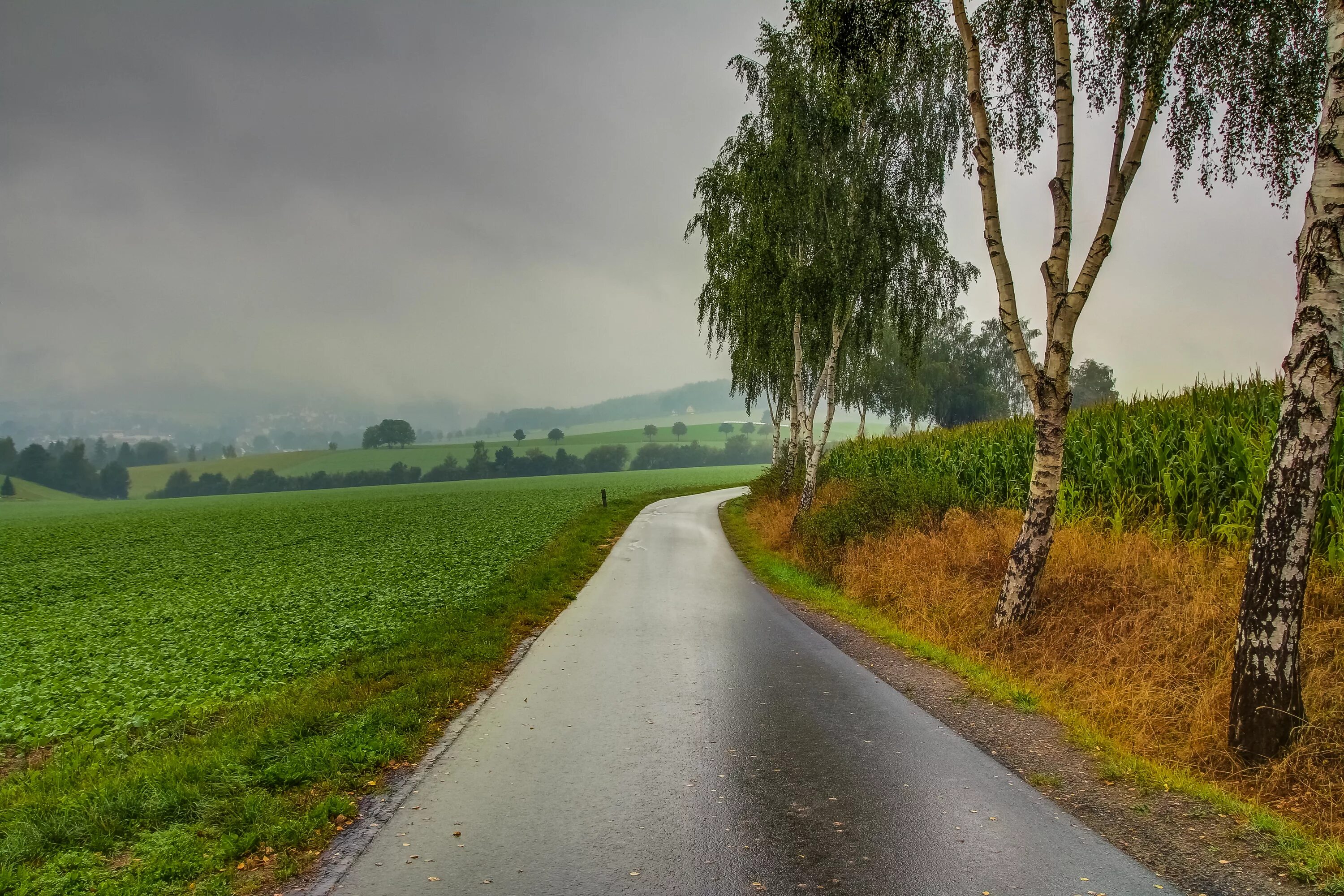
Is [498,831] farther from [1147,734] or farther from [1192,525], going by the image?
[1192,525]

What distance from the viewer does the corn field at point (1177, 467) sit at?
28.0 ft

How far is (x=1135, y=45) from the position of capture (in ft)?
27.2

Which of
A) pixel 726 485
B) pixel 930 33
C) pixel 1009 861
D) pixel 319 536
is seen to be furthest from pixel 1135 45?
pixel 726 485

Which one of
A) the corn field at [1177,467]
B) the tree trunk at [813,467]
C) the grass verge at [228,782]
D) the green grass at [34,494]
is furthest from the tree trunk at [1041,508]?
the green grass at [34,494]

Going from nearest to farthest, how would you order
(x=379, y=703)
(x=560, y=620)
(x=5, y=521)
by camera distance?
(x=379, y=703) < (x=560, y=620) < (x=5, y=521)

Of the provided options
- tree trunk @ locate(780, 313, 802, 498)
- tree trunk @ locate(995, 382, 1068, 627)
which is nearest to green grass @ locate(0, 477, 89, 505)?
tree trunk @ locate(780, 313, 802, 498)

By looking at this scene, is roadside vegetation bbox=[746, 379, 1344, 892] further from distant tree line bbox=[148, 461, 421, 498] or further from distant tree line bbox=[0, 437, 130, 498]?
distant tree line bbox=[0, 437, 130, 498]

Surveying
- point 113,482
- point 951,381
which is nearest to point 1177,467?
point 951,381

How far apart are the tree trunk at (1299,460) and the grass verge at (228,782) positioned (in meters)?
6.97

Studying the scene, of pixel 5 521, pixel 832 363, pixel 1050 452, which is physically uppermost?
pixel 832 363

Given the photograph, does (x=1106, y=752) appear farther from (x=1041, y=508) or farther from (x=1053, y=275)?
(x=1053, y=275)

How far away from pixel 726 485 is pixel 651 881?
61864mm

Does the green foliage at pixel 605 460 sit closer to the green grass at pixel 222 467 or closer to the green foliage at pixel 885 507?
the green grass at pixel 222 467

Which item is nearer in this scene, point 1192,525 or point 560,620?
point 1192,525
